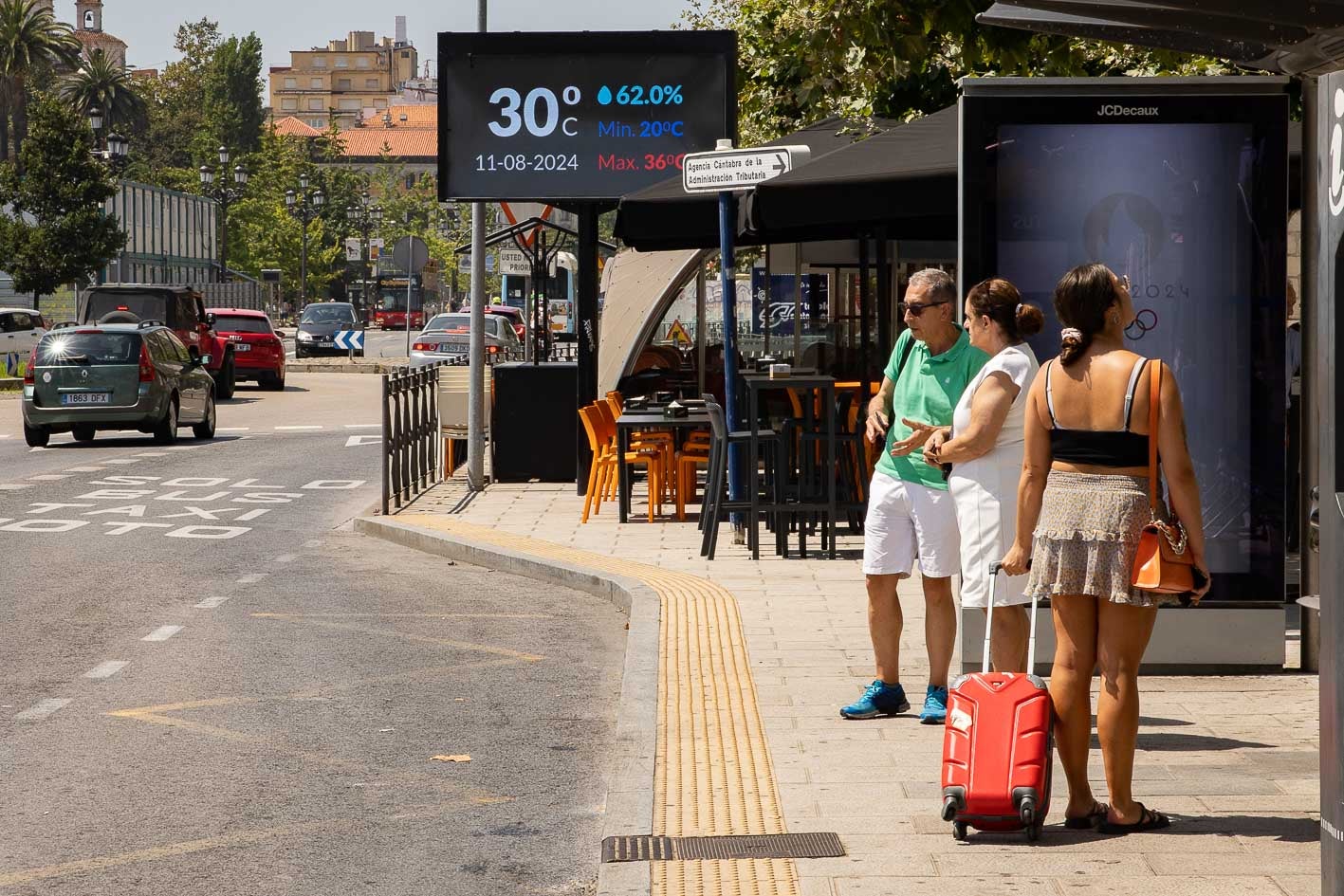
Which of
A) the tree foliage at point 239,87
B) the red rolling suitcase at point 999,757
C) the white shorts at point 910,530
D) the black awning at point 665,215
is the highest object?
the tree foliage at point 239,87

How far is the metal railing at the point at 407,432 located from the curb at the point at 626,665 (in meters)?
0.83

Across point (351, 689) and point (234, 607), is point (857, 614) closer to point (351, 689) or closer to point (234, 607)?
point (351, 689)

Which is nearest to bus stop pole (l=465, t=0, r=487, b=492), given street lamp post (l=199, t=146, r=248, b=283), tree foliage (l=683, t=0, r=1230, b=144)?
tree foliage (l=683, t=0, r=1230, b=144)

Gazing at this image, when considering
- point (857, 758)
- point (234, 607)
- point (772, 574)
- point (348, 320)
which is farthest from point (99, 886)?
point (348, 320)

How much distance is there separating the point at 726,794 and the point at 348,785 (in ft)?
4.38

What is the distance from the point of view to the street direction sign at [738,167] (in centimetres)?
1140

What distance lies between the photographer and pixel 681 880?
501 centimetres

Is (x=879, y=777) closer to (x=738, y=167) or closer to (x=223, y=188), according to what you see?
(x=738, y=167)

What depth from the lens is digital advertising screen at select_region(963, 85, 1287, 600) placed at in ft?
25.3

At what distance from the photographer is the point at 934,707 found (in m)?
7.07

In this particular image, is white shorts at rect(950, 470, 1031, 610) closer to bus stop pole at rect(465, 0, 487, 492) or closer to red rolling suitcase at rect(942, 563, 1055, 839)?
red rolling suitcase at rect(942, 563, 1055, 839)

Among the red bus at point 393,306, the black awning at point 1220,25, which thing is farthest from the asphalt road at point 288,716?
the red bus at point 393,306

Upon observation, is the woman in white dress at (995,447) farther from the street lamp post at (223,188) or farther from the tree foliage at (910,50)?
the street lamp post at (223,188)

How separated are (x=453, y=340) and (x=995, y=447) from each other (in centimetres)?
3117
